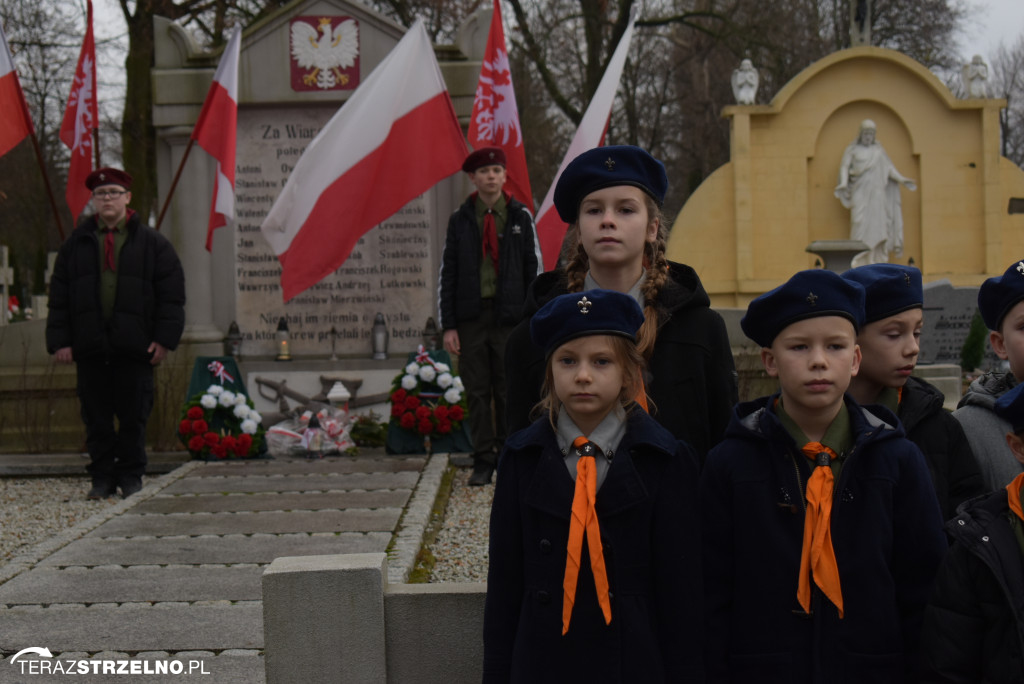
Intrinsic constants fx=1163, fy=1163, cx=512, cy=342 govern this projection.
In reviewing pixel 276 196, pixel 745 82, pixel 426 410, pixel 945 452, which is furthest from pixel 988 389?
pixel 745 82

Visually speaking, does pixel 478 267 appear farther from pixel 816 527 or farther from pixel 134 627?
pixel 816 527

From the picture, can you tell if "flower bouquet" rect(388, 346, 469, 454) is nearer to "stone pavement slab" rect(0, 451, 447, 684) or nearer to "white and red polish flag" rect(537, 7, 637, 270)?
"stone pavement slab" rect(0, 451, 447, 684)

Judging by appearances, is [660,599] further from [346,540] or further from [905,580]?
[346,540]

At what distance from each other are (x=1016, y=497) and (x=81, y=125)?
8.23 meters

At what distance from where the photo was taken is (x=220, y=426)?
8.91 metres

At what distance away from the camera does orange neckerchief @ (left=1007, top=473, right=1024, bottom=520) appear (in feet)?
7.88

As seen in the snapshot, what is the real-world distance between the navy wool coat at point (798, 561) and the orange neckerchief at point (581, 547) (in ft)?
0.84

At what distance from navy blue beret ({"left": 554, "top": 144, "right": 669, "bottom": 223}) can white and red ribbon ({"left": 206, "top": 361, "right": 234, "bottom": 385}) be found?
663 cm

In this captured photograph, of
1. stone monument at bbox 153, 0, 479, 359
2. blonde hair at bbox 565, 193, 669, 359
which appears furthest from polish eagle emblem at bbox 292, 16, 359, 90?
blonde hair at bbox 565, 193, 669, 359

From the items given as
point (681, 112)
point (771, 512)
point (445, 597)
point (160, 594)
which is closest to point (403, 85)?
point (160, 594)

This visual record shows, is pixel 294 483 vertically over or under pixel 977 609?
under

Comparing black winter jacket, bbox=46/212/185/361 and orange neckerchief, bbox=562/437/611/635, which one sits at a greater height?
black winter jacket, bbox=46/212/185/361


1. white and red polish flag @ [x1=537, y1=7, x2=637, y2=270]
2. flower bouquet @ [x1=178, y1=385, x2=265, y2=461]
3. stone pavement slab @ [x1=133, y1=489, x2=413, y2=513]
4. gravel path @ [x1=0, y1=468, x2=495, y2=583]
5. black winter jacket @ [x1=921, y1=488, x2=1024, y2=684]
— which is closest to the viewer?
black winter jacket @ [x1=921, y1=488, x2=1024, y2=684]

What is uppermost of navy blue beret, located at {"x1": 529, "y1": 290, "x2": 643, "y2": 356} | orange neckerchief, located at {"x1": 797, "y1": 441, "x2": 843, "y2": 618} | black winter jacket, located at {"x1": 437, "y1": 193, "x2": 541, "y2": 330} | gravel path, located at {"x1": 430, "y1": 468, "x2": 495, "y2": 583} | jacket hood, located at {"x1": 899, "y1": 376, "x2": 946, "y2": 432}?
black winter jacket, located at {"x1": 437, "y1": 193, "x2": 541, "y2": 330}
